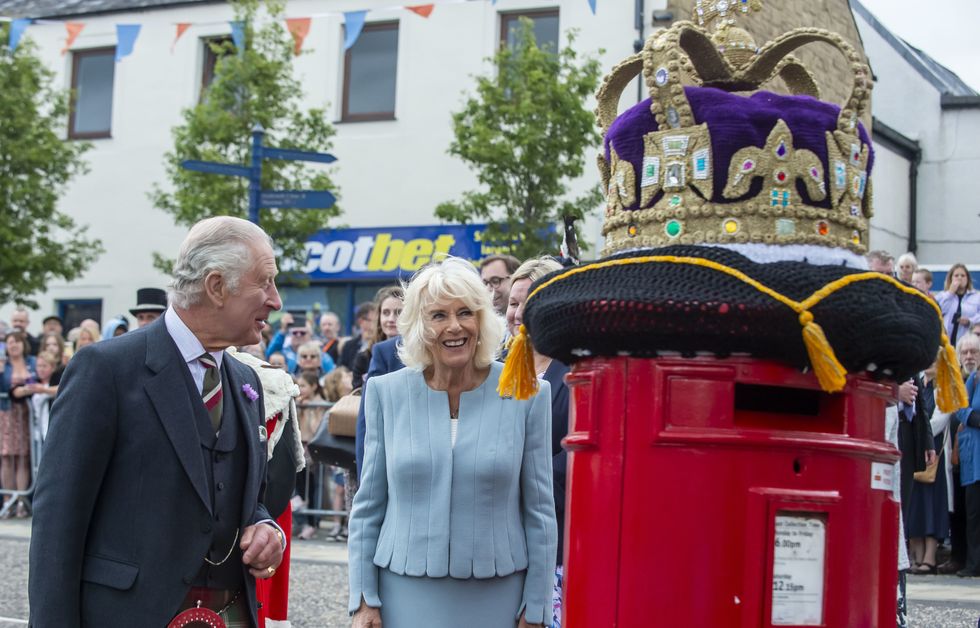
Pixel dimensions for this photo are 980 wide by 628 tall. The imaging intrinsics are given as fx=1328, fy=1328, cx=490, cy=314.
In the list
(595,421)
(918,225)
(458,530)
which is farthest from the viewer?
(918,225)

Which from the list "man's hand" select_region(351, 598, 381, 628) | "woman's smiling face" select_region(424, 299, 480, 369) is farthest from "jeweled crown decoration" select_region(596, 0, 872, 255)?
"man's hand" select_region(351, 598, 381, 628)

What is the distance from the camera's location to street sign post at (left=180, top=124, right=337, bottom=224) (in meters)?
13.2

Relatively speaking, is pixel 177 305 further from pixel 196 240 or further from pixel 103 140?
pixel 103 140

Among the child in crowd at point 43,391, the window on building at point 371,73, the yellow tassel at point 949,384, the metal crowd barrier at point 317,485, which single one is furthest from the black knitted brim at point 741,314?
the window on building at point 371,73

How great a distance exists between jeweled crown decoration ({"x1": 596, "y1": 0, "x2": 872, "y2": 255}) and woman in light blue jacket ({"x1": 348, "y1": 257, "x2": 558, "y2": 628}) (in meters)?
1.09

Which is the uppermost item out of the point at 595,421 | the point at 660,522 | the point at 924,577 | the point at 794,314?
the point at 794,314

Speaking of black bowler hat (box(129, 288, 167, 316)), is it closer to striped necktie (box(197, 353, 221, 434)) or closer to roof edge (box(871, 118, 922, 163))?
striped necktie (box(197, 353, 221, 434))

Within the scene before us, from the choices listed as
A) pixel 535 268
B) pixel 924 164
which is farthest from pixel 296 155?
pixel 924 164

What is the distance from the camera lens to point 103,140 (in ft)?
82.5

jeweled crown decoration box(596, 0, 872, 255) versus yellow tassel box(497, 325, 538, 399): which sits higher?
jeweled crown decoration box(596, 0, 872, 255)

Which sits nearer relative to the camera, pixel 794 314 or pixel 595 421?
pixel 794 314

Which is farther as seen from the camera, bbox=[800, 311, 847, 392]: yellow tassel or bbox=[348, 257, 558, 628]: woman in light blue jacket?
bbox=[348, 257, 558, 628]: woman in light blue jacket

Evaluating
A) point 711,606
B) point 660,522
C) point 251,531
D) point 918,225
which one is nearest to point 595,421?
point 660,522

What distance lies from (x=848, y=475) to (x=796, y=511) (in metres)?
0.17
